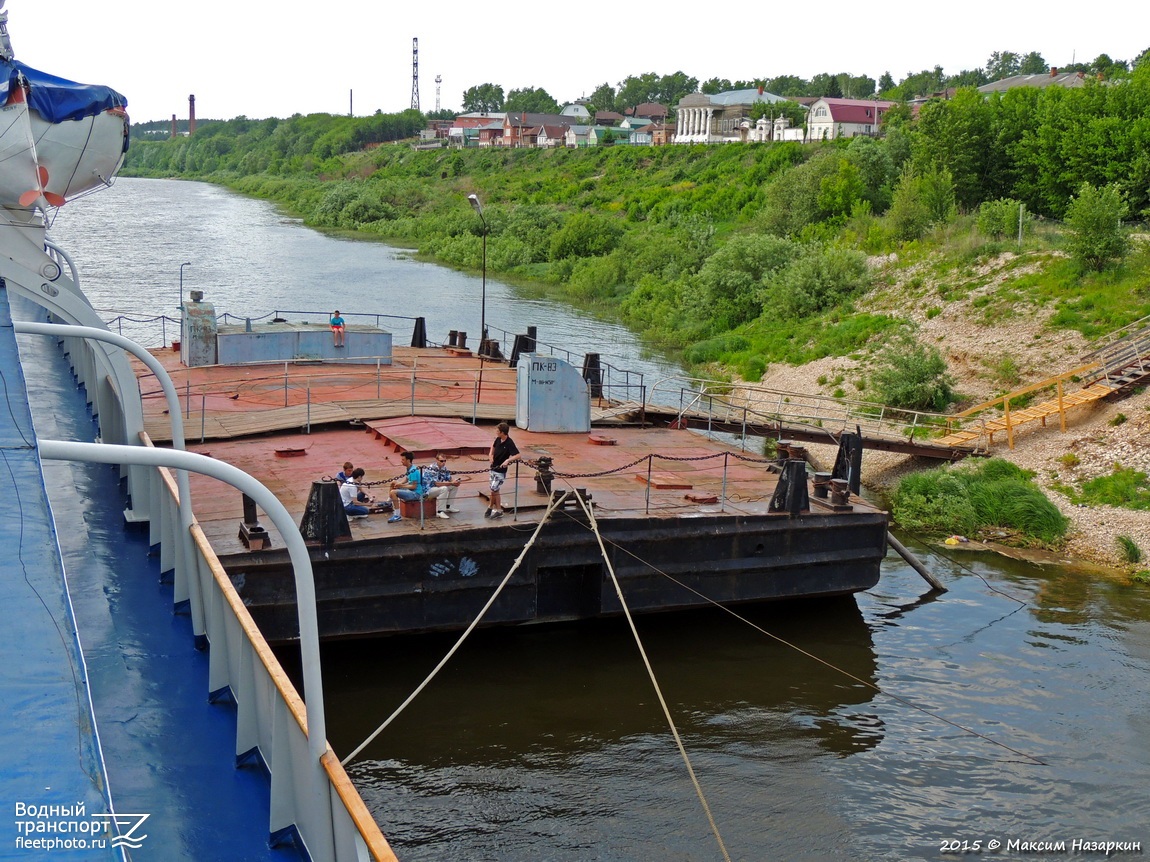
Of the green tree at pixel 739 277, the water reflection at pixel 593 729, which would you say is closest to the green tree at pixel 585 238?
the green tree at pixel 739 277

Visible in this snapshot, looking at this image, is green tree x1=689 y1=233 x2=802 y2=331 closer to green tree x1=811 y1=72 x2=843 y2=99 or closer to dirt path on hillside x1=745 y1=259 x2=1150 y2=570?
dirt path on hillside x1=745 y1=259 x2=1150 y2=570

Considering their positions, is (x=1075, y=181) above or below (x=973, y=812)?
above

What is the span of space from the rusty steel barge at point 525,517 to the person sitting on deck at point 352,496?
0.54ft

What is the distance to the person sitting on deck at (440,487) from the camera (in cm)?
1546

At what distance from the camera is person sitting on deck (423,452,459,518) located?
15461mm

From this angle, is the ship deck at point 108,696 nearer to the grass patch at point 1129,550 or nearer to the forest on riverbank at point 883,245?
the forest on riverbank at point 883,245

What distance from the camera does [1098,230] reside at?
1383 inches

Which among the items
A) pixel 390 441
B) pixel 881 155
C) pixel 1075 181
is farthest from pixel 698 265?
pixel 390 441

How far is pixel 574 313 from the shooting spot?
5656cm

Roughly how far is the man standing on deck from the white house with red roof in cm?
9573

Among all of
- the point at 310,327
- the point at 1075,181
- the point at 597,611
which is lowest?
the point at 597,611

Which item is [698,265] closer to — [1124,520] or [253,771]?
[1124,520]

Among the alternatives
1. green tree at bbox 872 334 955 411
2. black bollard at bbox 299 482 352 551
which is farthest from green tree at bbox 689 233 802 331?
black bollard at bbox 299 482 352 551

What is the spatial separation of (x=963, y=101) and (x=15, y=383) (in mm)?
55056
